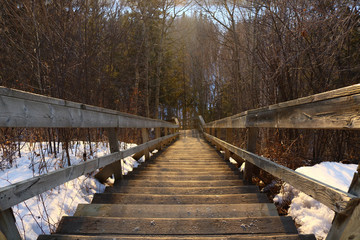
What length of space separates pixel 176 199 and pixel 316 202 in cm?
166

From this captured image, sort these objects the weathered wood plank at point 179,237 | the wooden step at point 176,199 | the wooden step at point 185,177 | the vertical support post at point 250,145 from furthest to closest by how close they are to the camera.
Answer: the wooden step at point 185,177
the vertical support post at point 250,145
the wooden step at point 176,199
the weathered wood plank at point 179,237

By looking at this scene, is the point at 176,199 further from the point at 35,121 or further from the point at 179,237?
the point at 35,121

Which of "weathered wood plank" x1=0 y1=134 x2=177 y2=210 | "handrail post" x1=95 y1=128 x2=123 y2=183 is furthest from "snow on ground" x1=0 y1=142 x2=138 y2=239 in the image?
"weathered wood plank" x1=0 y1=134 x2=177 y2=210

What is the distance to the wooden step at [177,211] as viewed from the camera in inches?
83.7

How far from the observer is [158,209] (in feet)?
7.18

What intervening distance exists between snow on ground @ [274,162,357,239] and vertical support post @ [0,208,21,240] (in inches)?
99.7

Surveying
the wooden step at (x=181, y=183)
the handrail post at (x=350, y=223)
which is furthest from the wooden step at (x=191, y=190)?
the handrail post at (x=350, y=223)

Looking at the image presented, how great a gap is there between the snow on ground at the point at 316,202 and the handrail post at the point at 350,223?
1.00 meters

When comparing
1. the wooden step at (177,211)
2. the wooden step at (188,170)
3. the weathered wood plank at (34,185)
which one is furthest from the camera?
the wooden step at (188,170)

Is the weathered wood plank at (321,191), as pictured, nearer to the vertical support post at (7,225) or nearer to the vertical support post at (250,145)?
the vertical support post at (250,145)

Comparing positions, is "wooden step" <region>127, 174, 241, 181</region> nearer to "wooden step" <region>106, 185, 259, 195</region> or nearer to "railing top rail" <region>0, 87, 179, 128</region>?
"wooden step" <region>106, 185, 259, 195</region>

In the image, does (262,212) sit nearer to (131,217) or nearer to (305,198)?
(305,198)

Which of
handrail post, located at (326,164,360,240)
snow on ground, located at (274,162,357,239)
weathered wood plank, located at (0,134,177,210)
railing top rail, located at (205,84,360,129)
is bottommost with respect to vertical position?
snow on ground, located at (274,162,357,239)

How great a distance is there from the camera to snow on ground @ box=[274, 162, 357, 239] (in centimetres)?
211
